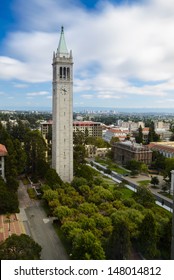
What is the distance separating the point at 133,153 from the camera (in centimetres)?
5953

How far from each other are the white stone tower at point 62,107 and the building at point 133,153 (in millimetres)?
21862

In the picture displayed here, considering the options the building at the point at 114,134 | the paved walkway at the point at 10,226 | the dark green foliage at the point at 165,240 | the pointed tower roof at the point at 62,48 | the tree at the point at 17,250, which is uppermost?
the pointed tower roof at the point at 62,48

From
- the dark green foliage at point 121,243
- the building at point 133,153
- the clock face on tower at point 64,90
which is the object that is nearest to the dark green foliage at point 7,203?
the dark green foliage at point 121,243

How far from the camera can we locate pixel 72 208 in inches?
1130

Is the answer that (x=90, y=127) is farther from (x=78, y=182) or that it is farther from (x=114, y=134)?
(x=78, y=182)

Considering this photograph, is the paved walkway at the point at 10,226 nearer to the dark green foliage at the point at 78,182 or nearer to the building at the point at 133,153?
the dark green foliage at the point at 78,182

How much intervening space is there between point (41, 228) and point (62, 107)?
18.4m

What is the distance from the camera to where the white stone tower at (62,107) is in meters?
40.0

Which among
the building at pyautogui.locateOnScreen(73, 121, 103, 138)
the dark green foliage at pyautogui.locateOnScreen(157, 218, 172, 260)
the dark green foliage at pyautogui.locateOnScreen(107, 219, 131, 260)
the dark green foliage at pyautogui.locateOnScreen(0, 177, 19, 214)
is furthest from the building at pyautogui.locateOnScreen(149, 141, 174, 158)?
the dark green foliage at pyautogui.locateOnScreen(107, 219, 131, 260)

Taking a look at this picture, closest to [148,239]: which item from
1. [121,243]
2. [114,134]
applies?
[121,243]

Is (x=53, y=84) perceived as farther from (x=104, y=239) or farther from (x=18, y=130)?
(x=18, y=130)

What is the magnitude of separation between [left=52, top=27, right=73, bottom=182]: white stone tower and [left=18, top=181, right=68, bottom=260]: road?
751 centimetres

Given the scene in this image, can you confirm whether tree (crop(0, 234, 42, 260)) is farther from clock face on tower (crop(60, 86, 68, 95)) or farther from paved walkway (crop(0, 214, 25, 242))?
clock face on tower (crop(60, 86, 68, 95))

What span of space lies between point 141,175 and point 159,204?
57.6 ft
